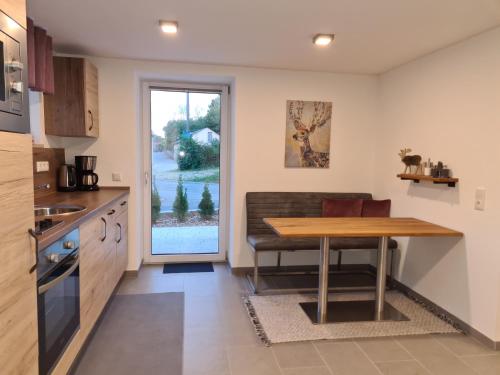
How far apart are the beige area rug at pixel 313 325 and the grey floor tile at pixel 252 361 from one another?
0.15 meters

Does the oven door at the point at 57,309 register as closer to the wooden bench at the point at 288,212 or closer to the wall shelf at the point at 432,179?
the wooden bench at the point at 288,212

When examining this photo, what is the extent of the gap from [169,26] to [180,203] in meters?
2.21

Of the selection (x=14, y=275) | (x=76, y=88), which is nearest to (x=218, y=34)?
(x=76, y=88)

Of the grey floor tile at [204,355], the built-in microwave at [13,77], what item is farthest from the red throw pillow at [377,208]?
the built-in microwave at [13,77]

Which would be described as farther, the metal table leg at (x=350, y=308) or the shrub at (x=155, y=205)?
the shrub at (x=155, y=205)

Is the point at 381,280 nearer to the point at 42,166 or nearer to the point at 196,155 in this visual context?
the point at 196,155

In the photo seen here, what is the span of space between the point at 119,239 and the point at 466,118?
3104mm

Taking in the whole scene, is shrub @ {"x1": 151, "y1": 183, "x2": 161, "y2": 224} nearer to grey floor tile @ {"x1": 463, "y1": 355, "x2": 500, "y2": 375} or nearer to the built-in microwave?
the built-in microwave

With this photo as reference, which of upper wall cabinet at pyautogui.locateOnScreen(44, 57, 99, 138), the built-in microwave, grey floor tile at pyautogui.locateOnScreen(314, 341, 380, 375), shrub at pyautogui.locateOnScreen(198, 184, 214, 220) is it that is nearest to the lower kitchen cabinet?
upper wall cabinet at pyautogui.locateOnScreen(44, 57, 99, 138)

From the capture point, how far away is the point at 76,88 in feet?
10.2

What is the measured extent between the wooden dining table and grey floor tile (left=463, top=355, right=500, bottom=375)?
23.6 inches

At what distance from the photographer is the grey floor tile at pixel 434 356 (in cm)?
222

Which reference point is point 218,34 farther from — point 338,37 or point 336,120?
point 336,120

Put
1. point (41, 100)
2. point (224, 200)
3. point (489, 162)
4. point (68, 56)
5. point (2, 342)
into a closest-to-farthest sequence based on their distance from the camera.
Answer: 1. point (2, 342)
2. point (489, 162)
3. point (41, 100)
4. point (68, 56)
5. point (224, 200)
